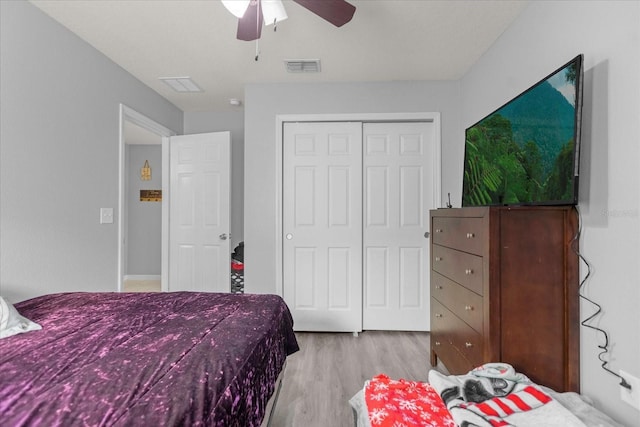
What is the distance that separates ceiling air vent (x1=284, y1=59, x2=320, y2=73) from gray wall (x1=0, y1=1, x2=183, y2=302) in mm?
1552

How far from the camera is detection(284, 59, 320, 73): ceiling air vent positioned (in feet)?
9.09

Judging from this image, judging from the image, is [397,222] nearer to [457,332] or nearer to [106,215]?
[457,332]

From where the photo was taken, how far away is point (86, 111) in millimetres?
2500

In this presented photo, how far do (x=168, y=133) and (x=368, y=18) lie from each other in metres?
2.69

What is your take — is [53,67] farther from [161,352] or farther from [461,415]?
[461,415]

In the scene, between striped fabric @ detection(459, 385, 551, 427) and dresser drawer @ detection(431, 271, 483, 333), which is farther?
dresser drawer @ detection(431, 271, 483, 333)

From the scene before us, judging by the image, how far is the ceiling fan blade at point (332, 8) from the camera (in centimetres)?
158

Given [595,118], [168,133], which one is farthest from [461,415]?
[168,133]

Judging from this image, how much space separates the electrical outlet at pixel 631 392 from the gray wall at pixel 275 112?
2068 millimetres

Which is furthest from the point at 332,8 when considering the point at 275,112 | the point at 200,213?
the point at 200,213

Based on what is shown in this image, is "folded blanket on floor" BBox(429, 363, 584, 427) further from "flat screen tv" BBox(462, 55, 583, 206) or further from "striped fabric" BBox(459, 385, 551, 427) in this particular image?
"flat screen tv" BBox(462, 55, 583, 206)

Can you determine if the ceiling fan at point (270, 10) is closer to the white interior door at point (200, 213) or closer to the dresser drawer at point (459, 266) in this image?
the dresser drawer at point (459, 266)

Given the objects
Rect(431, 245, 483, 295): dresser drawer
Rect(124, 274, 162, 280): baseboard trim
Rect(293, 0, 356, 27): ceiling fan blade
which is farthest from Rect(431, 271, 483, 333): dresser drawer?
Rect(124, 274, 162, 280): baseboard trim

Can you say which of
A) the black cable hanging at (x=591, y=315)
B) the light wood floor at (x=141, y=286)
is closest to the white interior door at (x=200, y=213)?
the light wood floor at (x=141, y=286)
